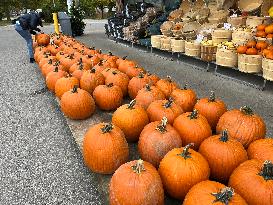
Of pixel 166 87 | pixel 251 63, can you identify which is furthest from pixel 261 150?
pixel 251 63

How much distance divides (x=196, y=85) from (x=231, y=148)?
4.42 meters

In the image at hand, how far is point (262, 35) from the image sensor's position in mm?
6762

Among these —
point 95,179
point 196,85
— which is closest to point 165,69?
point 196,85

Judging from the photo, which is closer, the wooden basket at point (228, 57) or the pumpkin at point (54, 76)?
the pumpkin at point (54, 76)

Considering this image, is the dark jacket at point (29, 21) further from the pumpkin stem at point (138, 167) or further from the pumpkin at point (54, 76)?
the pumpkin stem at point (138, 167)

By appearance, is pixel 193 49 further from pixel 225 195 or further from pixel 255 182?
pixel 225 195

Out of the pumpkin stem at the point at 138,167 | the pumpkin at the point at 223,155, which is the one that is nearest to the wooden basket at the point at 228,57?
the pumpkin at the point at 223,155

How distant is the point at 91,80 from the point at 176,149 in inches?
94.6

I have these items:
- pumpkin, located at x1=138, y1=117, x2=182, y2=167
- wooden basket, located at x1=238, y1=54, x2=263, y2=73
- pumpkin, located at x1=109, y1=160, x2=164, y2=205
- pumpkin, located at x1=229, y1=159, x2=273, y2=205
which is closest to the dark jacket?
wooden basket, located at x1=238, y1=54, x2=263, y2=73

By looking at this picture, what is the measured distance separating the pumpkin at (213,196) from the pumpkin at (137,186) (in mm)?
260

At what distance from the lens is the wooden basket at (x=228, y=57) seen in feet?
22.2

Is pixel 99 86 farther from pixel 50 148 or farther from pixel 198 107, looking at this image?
pixel 198 107

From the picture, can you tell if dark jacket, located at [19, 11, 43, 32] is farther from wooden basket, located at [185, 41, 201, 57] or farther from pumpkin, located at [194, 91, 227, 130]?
pumpkin, located at [194, 91, 227, 130]

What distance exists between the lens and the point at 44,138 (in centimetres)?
427
